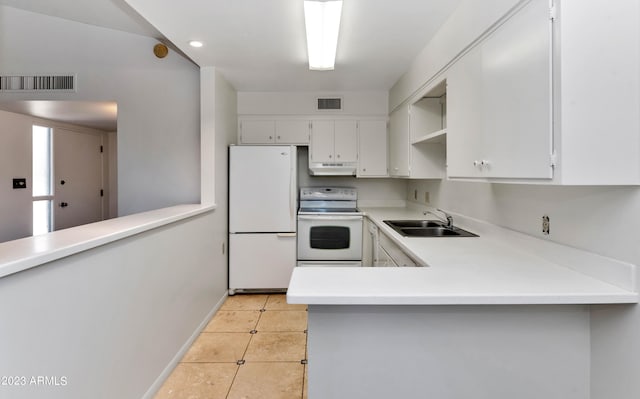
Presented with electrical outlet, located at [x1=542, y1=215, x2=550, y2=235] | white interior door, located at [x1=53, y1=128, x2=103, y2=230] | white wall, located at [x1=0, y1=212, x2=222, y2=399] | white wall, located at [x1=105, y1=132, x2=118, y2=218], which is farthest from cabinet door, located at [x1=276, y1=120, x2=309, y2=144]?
white wall, located at [x1=105, y1=132, x2=118, y2=218]

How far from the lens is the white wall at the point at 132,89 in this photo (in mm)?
3199

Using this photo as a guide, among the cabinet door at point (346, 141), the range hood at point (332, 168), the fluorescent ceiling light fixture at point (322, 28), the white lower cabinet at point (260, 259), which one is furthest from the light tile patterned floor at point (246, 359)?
the fluorescent ceiling light fixture at point (322, 28)

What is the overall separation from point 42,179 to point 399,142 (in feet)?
16.1

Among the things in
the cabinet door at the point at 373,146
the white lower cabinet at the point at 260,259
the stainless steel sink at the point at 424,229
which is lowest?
the white lower cabinet at the point at 260,259

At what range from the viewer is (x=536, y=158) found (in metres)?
1.25

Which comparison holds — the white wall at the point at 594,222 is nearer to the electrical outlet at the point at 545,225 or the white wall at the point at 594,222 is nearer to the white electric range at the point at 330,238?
the electrical outlet at the point at 545,225

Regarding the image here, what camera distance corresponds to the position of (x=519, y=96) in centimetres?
136

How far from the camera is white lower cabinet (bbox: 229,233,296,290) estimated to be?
366 cm

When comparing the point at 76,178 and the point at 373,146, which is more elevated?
the point at 373,146

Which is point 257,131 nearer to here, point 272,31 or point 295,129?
point 295,129

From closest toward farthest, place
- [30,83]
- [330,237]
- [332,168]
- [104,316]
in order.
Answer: [104,316]
[30,83]
[330,237]
[332,168]

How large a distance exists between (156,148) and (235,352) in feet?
7.06

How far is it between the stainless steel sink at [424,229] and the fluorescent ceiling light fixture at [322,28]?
1.45 meters

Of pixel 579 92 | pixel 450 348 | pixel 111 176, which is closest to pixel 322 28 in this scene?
pixel 579 92
